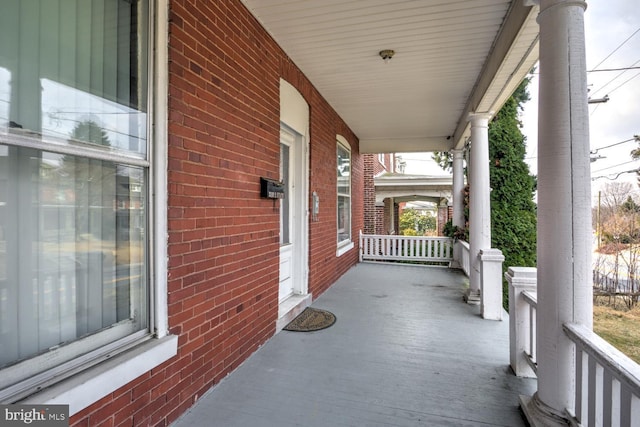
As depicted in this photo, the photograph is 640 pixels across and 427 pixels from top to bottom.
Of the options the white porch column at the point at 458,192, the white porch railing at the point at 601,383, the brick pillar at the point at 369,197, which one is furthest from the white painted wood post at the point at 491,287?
the brick pillar at the point at 369,197

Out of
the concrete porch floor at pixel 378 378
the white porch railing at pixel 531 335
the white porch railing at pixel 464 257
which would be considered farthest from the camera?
the white porch railing at pixel 464 257

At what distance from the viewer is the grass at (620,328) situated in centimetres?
436

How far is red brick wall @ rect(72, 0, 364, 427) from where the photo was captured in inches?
74.0

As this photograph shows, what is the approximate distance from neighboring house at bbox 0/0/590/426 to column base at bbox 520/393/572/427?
2.4 inches

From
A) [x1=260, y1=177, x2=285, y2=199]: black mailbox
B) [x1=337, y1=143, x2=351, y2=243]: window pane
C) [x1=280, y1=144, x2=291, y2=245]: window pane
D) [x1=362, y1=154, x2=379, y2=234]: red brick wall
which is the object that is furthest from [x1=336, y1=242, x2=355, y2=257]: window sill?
[x1=362, y1=154, x2=379, y2=234]: red brick wall

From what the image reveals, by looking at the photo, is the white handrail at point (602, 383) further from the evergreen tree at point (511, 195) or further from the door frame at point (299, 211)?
the evergreen tree at point (511, 195)

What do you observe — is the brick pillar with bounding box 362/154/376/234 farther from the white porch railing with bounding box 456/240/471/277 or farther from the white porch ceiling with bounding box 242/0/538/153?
the white porch ceiling with bounding box 242/0/538/153

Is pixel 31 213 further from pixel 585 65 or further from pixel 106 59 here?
pixel 585 65

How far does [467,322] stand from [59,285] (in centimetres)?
370

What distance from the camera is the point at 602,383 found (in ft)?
4.88

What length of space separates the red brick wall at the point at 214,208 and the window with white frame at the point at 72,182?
0.21 metres

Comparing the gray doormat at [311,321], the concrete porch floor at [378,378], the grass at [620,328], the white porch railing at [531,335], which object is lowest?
the grass at [620,328]

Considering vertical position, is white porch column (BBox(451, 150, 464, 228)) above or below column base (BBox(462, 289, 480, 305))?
above

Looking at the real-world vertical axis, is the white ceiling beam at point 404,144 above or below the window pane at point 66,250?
above
